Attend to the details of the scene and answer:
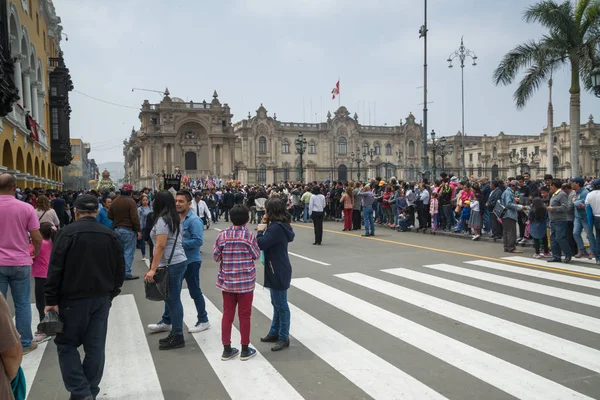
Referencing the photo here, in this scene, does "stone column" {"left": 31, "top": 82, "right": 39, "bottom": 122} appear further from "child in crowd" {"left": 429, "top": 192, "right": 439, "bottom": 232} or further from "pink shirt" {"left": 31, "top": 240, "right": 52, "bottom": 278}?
"pink shirt" {"left": 31, "top": 240, "right": 52, "bottom": 278}

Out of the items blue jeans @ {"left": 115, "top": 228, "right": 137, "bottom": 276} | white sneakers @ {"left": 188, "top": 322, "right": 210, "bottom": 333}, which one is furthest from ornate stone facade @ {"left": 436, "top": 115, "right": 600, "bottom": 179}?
white sneakers @ {"left": 188, "top": 322, "right": 210, "bottom": 333}

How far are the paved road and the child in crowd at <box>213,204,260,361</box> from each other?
1.16 ft

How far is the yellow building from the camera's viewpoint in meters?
19.3

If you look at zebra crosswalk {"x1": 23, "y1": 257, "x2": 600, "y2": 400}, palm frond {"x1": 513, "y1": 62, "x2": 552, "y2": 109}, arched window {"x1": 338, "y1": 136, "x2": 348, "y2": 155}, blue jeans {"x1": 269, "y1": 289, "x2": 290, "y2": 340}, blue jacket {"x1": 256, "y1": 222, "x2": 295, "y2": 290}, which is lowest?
zebra crosswalk {"x1": 23, "y1": 257, "x2": 600, "y2": 400}

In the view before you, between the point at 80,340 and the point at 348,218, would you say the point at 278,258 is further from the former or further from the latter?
the point at 348,218

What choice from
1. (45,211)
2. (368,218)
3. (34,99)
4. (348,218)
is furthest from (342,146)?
(45,211)

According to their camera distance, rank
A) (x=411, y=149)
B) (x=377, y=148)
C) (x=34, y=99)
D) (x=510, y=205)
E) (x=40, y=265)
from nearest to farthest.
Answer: (x=40, y=265), (x=510, y=205), (x=34, y=99), (x=377, y=148), (x=411, y=149)

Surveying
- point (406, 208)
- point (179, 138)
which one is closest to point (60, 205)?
point (406, 208)

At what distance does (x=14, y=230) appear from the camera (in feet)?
17.6

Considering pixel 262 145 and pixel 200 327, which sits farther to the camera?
pixel 262 145

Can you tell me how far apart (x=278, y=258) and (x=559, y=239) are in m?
7.67

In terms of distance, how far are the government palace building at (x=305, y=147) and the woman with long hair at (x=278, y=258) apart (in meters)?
43.5

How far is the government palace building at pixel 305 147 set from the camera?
218 ft

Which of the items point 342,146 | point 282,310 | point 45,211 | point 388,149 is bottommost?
point 282,310
